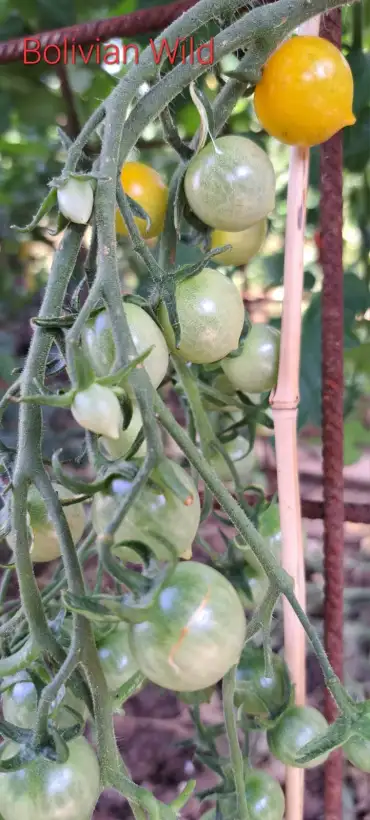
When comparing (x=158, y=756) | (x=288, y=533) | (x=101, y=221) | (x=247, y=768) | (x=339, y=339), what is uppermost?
(x=101, y=221)

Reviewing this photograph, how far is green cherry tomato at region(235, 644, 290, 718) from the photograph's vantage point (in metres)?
0.47

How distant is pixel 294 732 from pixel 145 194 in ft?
1.22

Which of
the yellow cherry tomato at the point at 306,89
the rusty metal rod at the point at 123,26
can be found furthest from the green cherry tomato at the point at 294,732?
the rusty metal rod at the point at 123,26

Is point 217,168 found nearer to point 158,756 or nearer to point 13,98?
point 13,98

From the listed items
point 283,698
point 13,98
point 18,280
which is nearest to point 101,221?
point 283,698

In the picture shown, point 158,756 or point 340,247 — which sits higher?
point 340,247

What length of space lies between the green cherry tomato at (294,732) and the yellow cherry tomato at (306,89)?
1.25ft

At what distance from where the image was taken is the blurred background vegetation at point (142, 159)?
28.1 inches

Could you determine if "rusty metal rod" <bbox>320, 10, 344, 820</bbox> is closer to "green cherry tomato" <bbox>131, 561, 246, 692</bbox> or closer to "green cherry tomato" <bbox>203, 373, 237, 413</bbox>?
"green cherry tomato" <bbox>203, 373, 237, 413</bbox>

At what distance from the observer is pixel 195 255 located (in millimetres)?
686

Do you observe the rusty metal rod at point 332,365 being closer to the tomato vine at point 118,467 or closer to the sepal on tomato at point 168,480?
the tomato vine at point 118,467

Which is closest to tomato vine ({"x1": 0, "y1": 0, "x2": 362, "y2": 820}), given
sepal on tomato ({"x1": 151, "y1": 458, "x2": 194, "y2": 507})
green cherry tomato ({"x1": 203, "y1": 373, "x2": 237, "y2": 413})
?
sepal on tomato ({"x1": 151, "y1": 458, "x2": 194, "y2": 507})

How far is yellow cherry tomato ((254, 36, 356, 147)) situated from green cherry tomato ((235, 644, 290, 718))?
1.17 feet

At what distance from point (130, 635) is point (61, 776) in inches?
3.2
